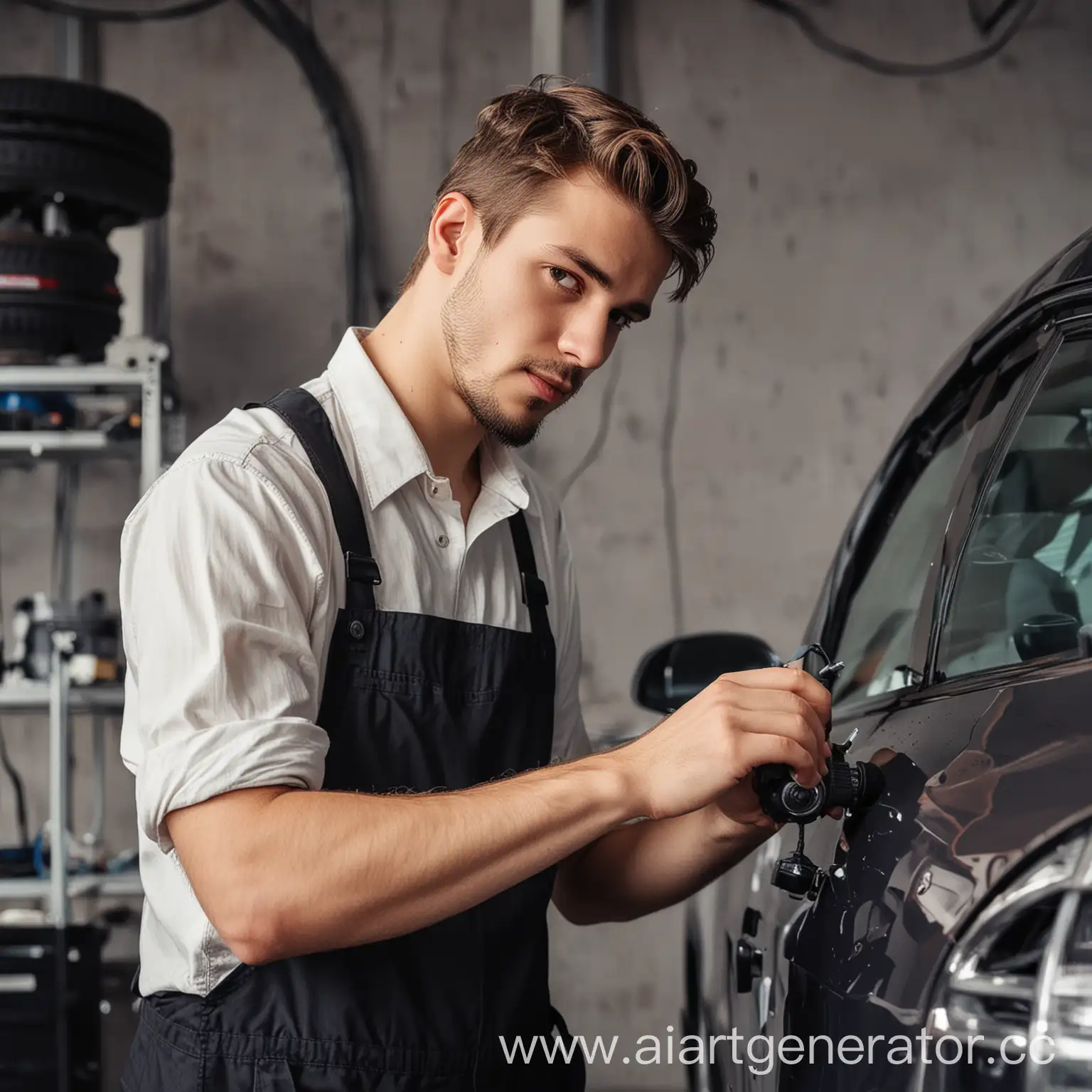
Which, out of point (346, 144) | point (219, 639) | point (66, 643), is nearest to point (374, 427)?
point (219, 639)

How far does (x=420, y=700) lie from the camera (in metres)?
1.24

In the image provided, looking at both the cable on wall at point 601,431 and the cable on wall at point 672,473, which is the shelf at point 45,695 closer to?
the cable on wall at point 601,431

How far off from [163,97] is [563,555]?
3.17 metres

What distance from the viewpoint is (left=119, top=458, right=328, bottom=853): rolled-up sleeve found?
1029mm

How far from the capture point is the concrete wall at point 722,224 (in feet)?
13.7

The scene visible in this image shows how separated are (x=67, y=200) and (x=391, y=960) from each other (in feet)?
8.72

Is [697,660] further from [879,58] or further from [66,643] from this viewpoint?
[879,58]

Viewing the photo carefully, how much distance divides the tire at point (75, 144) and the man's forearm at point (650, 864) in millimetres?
2306

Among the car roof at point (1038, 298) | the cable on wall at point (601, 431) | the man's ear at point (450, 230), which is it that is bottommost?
the car roof at point (1038, 298)

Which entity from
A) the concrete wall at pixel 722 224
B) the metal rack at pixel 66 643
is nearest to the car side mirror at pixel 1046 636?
the metal rack at pixel 66 643

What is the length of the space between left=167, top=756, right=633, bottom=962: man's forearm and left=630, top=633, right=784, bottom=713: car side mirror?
2.01ft

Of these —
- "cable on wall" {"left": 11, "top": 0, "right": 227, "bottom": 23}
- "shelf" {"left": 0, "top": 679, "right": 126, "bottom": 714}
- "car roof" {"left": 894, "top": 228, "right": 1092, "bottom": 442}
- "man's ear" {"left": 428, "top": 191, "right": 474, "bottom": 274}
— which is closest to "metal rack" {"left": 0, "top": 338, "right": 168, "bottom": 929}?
"shelf" {"left": 0, "top": 679, "right": 126, "bottom": 714}

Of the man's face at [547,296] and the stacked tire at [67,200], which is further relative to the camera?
the stacked tire at [67,200]

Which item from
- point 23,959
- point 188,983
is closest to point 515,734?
point 188,983
